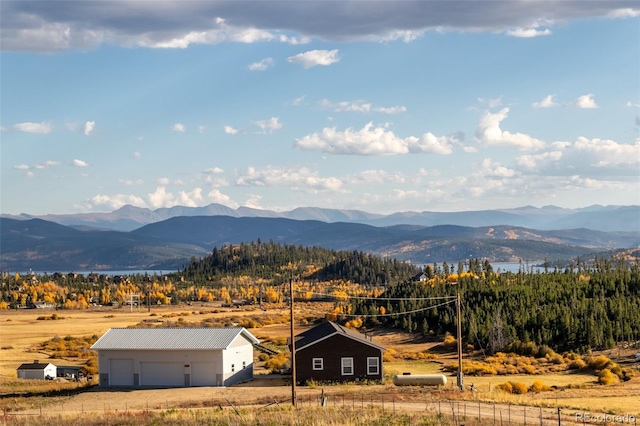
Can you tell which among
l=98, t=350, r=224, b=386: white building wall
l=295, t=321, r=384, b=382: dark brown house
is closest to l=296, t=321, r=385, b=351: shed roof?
l=295, t=321, r=384, b=382: dark brown house

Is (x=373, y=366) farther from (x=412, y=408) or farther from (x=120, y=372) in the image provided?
(x=120, y=372)

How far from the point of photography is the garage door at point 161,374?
63.5 metres

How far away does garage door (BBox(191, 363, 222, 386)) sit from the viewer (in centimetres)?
6291

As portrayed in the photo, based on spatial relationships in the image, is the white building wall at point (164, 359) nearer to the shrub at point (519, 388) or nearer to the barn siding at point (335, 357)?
the barn siding at point (335, 357)

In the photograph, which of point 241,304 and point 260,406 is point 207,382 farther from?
point 241,304

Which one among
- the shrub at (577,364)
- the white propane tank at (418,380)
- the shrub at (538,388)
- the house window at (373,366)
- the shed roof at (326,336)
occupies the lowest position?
the shrub at (577,364)

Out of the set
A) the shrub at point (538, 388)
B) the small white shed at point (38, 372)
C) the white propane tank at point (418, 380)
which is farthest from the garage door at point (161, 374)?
the shrub at point (538, 388)

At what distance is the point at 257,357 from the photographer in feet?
286

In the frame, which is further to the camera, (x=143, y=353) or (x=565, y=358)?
(x=565, y=358)

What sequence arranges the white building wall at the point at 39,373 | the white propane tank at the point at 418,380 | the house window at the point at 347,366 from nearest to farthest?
the white propane tank at the point at 418,380 < the house window at the point at 347,366 < the white building wall at the point at 39,373

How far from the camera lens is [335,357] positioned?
63.7m

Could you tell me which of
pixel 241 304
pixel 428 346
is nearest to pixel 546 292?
pixel 428 346

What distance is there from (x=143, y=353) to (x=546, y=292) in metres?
65.3

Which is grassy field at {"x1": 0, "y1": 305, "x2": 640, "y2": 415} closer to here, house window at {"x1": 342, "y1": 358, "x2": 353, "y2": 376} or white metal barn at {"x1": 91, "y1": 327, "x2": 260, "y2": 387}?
white metal barn at {"x1": 91, "y1": 327, "x2": 260, "y2": 387}
